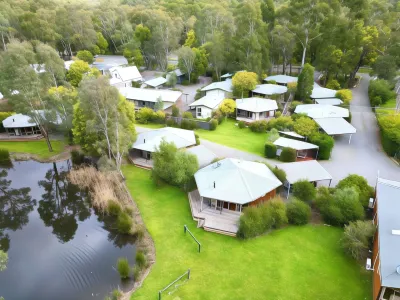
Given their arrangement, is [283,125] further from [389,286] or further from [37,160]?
[37,160]

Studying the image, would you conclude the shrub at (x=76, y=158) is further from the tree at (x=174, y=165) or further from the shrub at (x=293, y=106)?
the shrub at (x=293, y=106)

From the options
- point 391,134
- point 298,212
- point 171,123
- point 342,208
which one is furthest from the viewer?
point 171,123

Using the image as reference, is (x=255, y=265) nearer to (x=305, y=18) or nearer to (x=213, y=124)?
(x=213, y=124)

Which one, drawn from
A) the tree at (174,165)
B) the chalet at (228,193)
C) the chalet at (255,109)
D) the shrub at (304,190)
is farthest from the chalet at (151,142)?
the shrub at (304,190)

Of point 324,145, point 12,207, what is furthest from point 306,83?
point 12,207

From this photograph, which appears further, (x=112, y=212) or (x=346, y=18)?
(x=346, y=18)

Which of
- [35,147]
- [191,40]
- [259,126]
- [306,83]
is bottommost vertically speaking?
[35,147]

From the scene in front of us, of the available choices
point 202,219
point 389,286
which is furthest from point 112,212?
point 389,286
